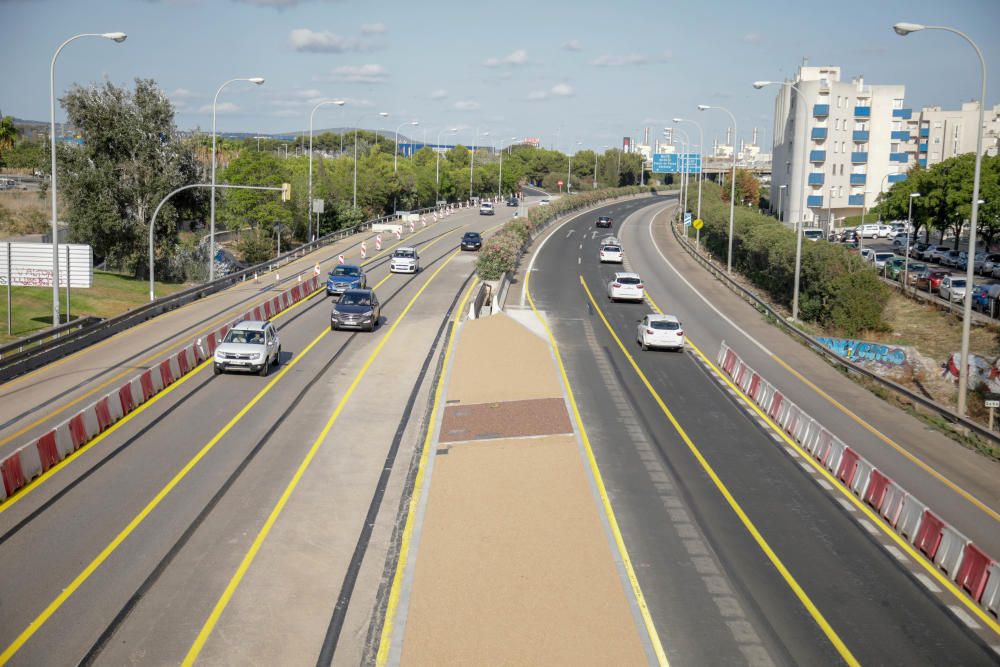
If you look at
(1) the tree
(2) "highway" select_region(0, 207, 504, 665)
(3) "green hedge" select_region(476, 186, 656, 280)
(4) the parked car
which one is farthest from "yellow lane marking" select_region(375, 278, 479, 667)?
(1) the tree

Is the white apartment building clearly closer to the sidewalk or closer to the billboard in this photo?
the billboard

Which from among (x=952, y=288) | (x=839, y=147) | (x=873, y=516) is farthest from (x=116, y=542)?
(x=839, y=147)

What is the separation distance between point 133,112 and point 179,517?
157 feet

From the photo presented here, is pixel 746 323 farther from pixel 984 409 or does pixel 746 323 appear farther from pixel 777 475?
pixel 777 475

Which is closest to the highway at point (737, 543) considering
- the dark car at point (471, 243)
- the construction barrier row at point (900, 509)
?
the construction barrier row at point (900, 509)

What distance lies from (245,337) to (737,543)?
18.2 m

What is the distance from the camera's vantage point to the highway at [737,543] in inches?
485

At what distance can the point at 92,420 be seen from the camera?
21172 millimetres

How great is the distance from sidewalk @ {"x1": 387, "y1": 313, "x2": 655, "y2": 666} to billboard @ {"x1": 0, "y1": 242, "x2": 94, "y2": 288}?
20601mm

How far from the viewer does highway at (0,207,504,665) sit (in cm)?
1225

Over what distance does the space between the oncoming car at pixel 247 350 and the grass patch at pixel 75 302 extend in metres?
13.9

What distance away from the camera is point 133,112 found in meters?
57.2

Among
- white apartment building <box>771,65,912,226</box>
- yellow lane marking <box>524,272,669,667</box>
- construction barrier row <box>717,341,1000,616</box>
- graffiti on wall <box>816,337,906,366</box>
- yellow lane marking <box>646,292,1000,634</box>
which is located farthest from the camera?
white apartment building <box>771,65,912,226</box>

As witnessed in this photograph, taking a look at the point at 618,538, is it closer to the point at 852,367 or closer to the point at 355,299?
the point at 852,367
